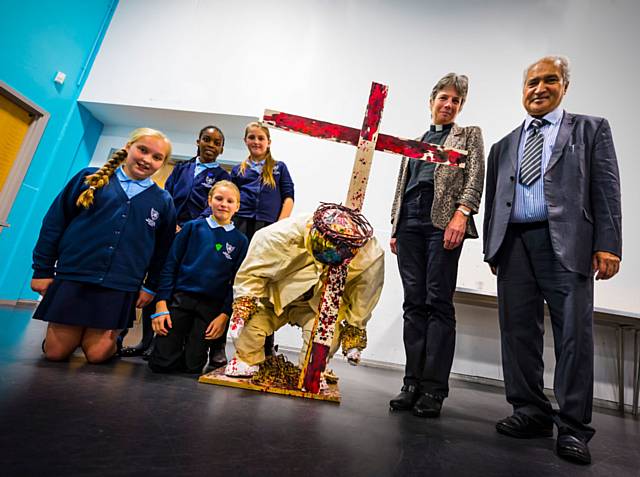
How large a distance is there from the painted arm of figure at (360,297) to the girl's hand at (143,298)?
949 millimetres

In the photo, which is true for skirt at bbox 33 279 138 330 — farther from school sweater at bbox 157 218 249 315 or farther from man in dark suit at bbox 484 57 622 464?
man in dark suit at bbox 484 57 622 464

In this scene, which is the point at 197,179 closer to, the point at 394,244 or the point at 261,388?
the point at 394,244

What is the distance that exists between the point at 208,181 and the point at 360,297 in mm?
1463

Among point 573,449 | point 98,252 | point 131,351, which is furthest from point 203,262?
point 573,449

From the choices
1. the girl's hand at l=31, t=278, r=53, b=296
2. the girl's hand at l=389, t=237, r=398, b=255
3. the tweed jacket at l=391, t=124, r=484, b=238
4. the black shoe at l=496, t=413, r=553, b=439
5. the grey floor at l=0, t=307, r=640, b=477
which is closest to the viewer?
the grey floor at l=0, t=307, r=640, b=477

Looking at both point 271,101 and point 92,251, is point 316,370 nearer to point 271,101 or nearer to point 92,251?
point 92,251

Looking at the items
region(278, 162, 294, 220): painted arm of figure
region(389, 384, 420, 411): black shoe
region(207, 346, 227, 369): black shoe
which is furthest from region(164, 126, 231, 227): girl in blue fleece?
region(389, 384, 420, 411): black shoe

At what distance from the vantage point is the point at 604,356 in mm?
3082

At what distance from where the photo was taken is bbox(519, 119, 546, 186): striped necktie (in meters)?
1.53

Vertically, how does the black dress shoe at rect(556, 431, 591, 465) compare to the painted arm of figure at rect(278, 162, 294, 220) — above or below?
below

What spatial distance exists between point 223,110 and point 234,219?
1.96 m

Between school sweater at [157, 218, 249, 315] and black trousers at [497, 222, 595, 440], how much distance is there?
134 centimetres

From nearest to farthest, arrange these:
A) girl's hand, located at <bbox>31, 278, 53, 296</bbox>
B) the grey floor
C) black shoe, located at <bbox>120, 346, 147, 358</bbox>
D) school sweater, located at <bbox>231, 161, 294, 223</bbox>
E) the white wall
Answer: the grey floor
girl's hand, located at <bbox>31, 278, 53, 296</bbox>
black shoe, located at <bbox>120, 346, 147, 358</bbox>
school sweater, located at <bbox>231, 161, 294, 223</bbox>
the white wall

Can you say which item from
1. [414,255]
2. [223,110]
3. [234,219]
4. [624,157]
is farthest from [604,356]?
[223,110]
